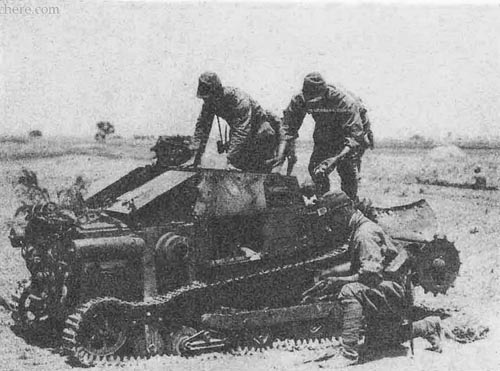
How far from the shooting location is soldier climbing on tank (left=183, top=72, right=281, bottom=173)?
8.56m

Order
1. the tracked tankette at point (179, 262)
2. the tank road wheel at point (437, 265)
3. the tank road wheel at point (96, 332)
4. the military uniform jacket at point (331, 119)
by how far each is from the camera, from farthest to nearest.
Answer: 1. the military uniform jacket at point (331, 119)
2. the tank road wheel at point (437, 265)
3. the tracked tankette at point (179, 262)
4. the tank road wheel at point (96, 332)

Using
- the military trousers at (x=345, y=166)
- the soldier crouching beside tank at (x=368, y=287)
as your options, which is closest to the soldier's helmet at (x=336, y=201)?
the soldier crouching beside tank at (x=368, y=287)

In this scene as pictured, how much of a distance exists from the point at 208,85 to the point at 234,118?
60cm

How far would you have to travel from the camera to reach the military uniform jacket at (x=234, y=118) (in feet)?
28.3

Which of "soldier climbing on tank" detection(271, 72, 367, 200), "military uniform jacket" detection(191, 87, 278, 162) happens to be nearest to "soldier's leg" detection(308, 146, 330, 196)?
"soldier climbing on tank" detection(271, 72, 367, 200)

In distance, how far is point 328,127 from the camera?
9.37m

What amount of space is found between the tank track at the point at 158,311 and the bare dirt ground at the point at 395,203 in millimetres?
145

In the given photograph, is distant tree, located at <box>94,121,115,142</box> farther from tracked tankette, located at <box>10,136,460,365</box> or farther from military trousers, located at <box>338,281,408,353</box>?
military trousers, located at <box>338,281,408,353</box>

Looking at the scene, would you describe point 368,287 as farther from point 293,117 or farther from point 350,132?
point 293,117

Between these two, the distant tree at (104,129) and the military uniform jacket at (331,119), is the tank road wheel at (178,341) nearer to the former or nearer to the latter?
the military uniform jacket at (331,119)

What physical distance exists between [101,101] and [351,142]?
230 inches

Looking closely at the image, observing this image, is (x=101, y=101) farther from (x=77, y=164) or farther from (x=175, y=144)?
(x=77, y=164)

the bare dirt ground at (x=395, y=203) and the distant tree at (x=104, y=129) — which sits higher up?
the distant tree at (x=104, y=129)

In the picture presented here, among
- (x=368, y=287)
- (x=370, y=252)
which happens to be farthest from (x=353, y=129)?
(x=368, y=287)
